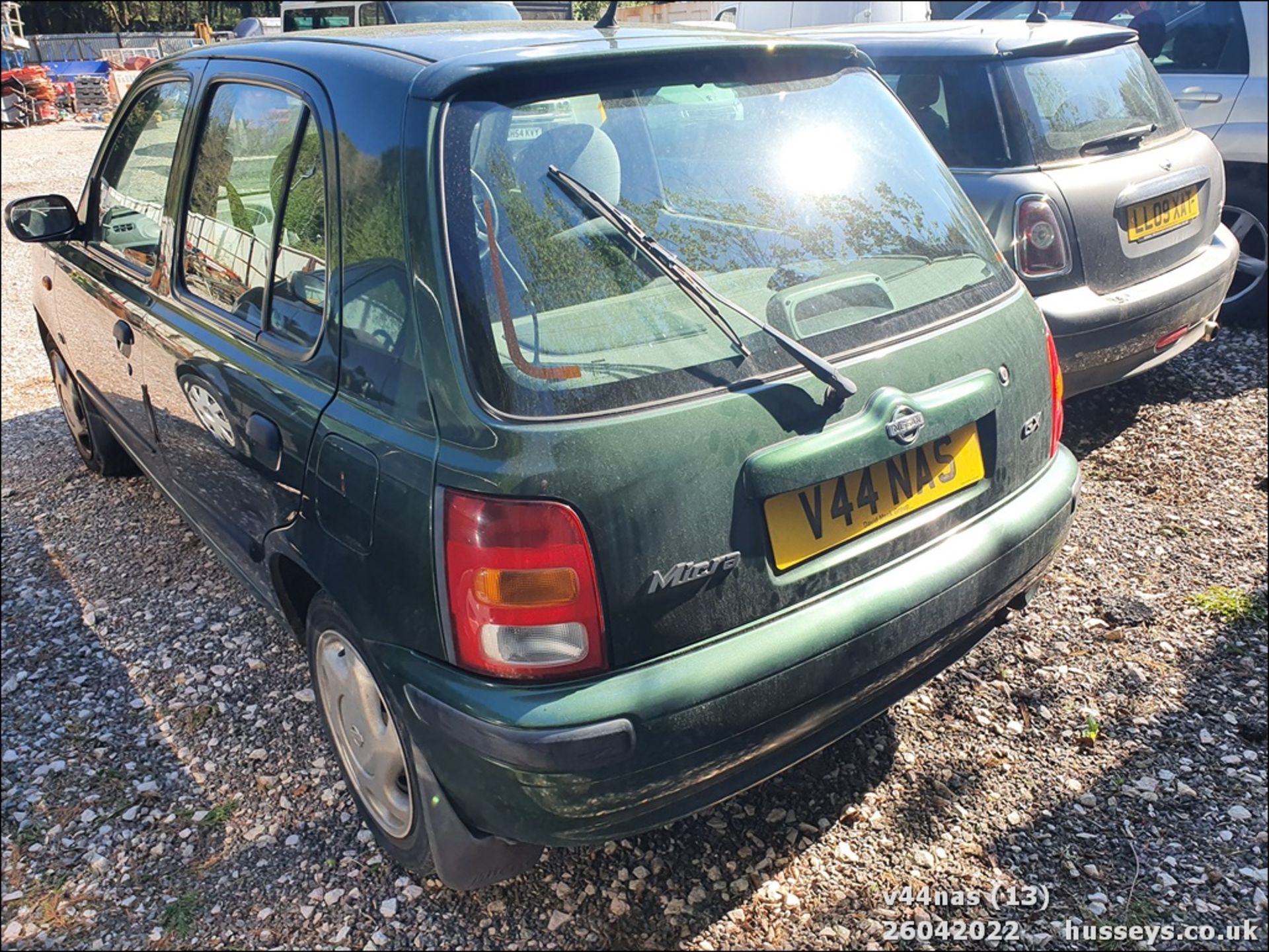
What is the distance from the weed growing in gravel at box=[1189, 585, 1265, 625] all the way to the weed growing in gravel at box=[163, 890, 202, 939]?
10.3 ft

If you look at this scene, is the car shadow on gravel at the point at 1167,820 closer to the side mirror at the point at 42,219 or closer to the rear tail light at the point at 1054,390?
the rear tail light at the point at 1054,390

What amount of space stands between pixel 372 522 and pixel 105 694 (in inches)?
70.1

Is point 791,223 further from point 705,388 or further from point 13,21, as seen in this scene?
point 13,21

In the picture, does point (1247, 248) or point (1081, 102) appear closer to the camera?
point (1081, 102)

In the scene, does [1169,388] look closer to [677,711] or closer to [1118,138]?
[1118,138]

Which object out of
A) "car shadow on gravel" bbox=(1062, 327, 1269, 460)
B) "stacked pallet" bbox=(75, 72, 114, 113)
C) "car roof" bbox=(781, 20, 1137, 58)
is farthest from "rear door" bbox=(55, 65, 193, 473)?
"stacked pallet" bbox=(75, 72, 114, 113)

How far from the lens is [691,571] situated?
1833 mm

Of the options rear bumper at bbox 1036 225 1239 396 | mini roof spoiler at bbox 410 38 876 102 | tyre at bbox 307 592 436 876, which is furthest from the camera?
rear bumper at bbox 1036 225 1239 396

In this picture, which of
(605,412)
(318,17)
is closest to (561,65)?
(605,412)

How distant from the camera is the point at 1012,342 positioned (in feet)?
7.80

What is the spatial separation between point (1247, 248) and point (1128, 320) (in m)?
2.51

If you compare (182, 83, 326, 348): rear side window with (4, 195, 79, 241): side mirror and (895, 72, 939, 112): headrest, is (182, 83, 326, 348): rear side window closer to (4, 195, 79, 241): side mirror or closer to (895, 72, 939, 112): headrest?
(4, 195, 79, 241): side mirror

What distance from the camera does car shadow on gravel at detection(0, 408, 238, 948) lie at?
2391 millimetres

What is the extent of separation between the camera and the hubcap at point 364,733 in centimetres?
226
